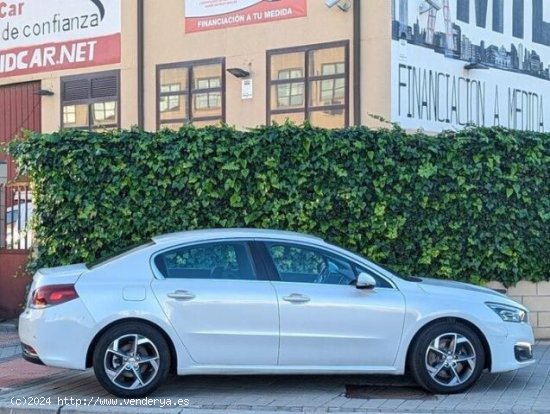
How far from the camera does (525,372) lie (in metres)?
8.84

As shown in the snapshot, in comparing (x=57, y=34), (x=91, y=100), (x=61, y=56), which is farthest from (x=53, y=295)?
(x=57, y=34)

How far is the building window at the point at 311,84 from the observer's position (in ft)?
45.4

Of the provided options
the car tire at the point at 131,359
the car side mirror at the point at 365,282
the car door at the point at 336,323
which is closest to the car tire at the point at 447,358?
the car door at the point at 336,323

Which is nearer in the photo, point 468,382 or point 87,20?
point 468,382

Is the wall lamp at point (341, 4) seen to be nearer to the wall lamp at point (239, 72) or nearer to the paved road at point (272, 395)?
the wall lamp at point (239, 72)

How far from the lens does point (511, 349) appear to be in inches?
309

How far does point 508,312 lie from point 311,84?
7.09 metres

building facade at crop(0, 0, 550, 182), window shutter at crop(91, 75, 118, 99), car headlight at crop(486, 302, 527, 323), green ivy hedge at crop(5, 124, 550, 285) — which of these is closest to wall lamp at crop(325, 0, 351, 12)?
building facade at crop(0, 0, 550, 182)

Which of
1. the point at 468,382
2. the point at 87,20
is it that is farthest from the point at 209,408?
the point at 87,20

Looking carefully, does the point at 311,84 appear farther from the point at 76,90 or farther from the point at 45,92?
the point at 45,92

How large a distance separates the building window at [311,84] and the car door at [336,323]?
6427mm

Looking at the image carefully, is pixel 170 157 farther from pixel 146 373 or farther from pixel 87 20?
pixel 87 20

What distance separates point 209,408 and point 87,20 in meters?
11.0

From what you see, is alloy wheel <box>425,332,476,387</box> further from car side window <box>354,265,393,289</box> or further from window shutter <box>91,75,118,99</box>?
window shutter <box>91,75,118,99</box>
